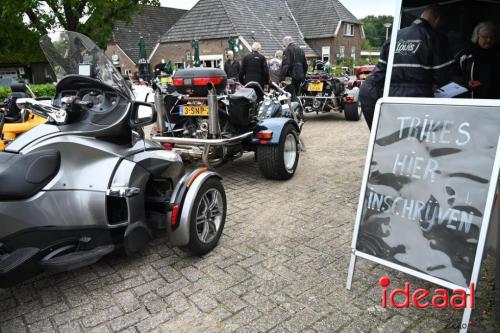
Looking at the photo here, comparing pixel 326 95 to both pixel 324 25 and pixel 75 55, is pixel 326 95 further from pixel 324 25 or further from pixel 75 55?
pixel 324 25

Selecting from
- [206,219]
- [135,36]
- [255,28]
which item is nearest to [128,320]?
[206,219]

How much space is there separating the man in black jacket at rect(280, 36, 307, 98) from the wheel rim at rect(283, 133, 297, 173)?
12.6 ft

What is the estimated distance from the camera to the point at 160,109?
5238mm

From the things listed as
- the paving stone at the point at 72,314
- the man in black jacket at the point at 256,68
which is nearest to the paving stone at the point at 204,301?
the paving stone at the point at 72,314

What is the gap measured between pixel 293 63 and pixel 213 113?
503cm

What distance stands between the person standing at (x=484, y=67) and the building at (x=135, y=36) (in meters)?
30.7

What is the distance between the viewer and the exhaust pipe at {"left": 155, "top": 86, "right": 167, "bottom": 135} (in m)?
5.17

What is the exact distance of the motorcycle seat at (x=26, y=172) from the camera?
2275 mm

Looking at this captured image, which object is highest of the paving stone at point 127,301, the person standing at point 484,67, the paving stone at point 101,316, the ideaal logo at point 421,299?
the person standing at point 484,67

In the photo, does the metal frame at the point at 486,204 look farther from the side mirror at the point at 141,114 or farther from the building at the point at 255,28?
the building at the point at 255,28

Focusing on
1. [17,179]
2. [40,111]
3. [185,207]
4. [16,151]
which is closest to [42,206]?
[17,179]

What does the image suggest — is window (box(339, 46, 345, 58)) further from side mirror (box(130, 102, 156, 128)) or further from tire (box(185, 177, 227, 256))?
side mirror (box(130, 102, 156, 128))

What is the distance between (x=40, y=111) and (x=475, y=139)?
2766 mm

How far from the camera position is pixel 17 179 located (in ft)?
7.57
